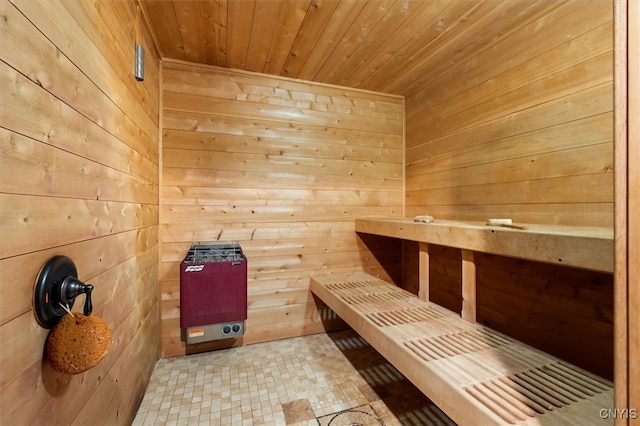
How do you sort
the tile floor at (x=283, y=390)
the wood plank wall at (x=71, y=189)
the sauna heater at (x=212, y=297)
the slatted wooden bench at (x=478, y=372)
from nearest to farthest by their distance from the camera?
the wood plank wall at (x=71, y=189) < the slatted wooden bench at (x=478, y=372) < the tile floor at (x=283, y=390) < the sauna heater at (x=212, y=297)

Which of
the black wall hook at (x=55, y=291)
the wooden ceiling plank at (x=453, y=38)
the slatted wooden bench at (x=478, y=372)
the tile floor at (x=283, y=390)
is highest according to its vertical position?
the wooden ceiling plank at (x=453, y=38)

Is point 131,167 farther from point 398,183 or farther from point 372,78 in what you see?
point 398,183

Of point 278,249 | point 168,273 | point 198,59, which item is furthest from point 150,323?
point 198,59

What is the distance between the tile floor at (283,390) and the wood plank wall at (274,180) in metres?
0.25

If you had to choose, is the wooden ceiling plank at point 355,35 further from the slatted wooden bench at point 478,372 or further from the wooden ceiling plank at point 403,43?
the slatted wooden bench at point 478,372

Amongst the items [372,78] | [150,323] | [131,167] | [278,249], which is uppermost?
[372,78]

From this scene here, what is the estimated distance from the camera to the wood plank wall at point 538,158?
1.25m

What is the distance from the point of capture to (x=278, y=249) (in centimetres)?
226

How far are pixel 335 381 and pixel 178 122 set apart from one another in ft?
7.04

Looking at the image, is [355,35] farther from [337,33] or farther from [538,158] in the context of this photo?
Result: [538,158]

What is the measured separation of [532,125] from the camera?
153 cm

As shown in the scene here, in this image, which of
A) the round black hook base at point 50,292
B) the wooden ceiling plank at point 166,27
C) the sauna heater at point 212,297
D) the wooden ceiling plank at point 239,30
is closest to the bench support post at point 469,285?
the sauna heater at point 212,297

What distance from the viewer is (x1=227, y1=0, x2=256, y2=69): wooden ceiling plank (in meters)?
1.44

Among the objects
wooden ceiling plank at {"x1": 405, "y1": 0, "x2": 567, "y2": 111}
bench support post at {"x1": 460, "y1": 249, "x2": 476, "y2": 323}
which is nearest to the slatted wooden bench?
bench support post at {"x1": 460, "y1": 249, "x2": 476, "y2": 323}
